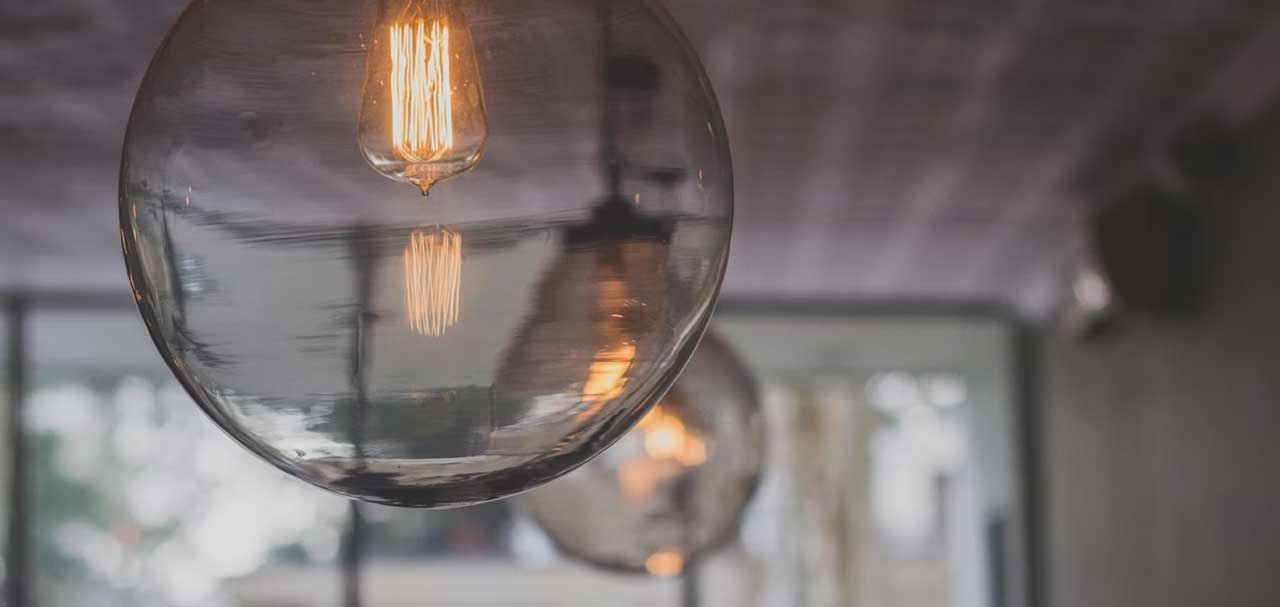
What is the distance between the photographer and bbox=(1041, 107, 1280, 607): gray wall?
9.52 ft

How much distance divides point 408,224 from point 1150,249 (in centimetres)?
302

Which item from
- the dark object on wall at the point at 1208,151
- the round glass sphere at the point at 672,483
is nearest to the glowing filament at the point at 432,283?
the round glass sphere at the point at 672,483

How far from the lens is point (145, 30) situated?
7.97 feet

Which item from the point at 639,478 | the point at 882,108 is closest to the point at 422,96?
the point at 639,478

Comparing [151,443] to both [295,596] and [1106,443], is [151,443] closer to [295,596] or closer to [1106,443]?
[295,596]

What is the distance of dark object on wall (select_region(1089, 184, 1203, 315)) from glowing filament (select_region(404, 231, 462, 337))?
114 inches

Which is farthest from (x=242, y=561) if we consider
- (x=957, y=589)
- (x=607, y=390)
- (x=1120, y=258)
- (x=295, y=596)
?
(x=607, y=390)

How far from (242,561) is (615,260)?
17.8ft

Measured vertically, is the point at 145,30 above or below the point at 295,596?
above

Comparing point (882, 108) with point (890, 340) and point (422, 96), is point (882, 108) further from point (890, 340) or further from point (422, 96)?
point (890, 340)

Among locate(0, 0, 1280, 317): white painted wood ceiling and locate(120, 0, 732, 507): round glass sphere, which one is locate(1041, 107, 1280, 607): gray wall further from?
locate(120, 0, 732, 507): round glass sphere

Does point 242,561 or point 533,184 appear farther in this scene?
point 242,561

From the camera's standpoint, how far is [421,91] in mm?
487

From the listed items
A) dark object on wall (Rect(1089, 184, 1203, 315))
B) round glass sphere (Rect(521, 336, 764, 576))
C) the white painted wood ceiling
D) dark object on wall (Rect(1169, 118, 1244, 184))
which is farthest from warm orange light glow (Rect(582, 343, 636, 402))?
dark object on wall (Rect(1089, 184, 1203, 315))
